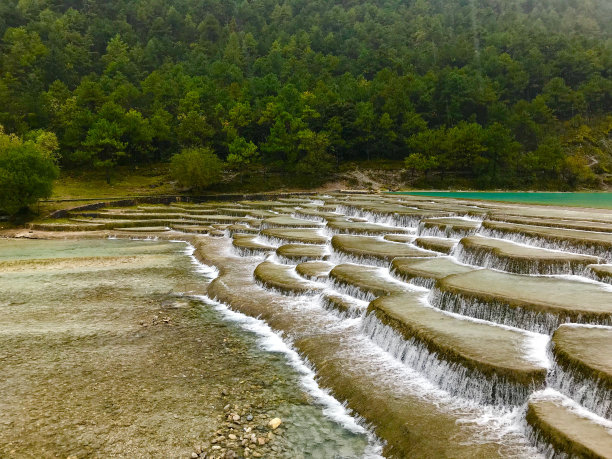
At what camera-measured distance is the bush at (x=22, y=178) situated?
48375 mm

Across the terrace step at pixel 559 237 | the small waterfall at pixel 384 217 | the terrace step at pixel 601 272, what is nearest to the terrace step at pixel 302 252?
the small waterfall at pixel 384 217

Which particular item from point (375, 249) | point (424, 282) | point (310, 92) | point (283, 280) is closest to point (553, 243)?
point (424, 282)

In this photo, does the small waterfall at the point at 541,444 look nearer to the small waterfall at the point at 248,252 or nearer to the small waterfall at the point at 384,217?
the small waterfall at the point at 248,252

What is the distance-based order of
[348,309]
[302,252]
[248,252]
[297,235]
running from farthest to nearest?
[297,235] < [248,252] < [302,252] < [348,309]

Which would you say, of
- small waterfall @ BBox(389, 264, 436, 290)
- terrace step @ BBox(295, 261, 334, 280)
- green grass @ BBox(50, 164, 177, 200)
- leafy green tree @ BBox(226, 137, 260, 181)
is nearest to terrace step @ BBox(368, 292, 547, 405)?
small waterfall @ BBox(389, 264, 436, 290)

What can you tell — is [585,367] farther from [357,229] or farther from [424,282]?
[357,229]

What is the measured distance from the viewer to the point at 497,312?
53.5 ft

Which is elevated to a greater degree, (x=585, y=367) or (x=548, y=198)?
(x=548, y=198)

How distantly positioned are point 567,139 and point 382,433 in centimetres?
11712

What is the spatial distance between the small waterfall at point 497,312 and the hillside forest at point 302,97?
47.5 m

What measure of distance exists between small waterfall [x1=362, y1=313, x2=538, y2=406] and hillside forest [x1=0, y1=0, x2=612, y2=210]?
4761cm

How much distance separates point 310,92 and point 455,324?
10161cm

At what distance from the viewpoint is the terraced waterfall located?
10938 millimetres

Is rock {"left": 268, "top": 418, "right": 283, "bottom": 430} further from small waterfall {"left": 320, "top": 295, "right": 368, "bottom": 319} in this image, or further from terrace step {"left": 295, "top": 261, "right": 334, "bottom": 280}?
terrace step {"left": 295, "top": 261, "right": 334, "bottom": 280}
